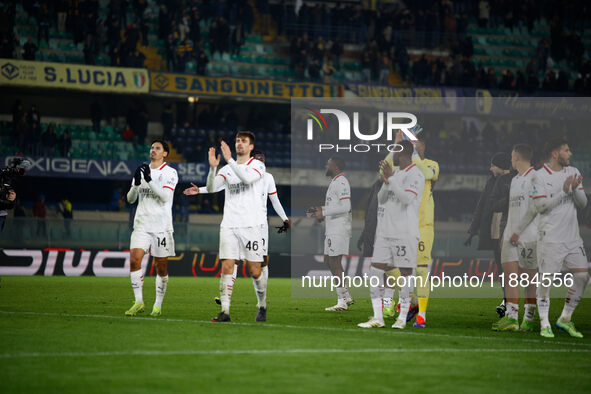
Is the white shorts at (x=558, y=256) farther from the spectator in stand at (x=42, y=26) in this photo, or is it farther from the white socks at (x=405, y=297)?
the spectator in stand at (x=42, y=26)

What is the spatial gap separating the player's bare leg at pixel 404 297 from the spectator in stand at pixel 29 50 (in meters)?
24.2

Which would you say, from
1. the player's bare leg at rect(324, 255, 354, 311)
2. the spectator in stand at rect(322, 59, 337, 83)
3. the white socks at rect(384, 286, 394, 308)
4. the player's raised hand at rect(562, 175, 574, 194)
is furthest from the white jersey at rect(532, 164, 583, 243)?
the spectator in stand at rect(322, 59, 337, 83)

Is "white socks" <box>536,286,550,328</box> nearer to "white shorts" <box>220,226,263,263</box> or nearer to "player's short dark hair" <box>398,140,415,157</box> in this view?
"player's short dark hair" <box>398,140,415,157</box>

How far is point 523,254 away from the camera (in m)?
11.6

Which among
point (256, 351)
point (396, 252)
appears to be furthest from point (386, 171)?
point (256, 351)

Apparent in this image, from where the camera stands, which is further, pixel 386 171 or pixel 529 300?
pixel 529 300

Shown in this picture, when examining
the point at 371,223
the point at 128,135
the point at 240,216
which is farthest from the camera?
the point at 128,135

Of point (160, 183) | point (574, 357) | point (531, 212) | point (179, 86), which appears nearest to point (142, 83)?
point (179, 86)

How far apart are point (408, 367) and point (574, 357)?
211 centimetres

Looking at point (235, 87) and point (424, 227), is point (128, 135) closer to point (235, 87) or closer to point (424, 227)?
point (235, 87)

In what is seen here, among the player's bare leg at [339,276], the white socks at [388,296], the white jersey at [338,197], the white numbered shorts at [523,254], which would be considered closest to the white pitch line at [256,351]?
the white numbered shorts at [523,254]

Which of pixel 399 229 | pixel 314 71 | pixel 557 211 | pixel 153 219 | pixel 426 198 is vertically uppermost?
pixel 314 71

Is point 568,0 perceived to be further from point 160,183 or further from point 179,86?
point 160,183

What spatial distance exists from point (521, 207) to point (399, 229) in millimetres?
1602
